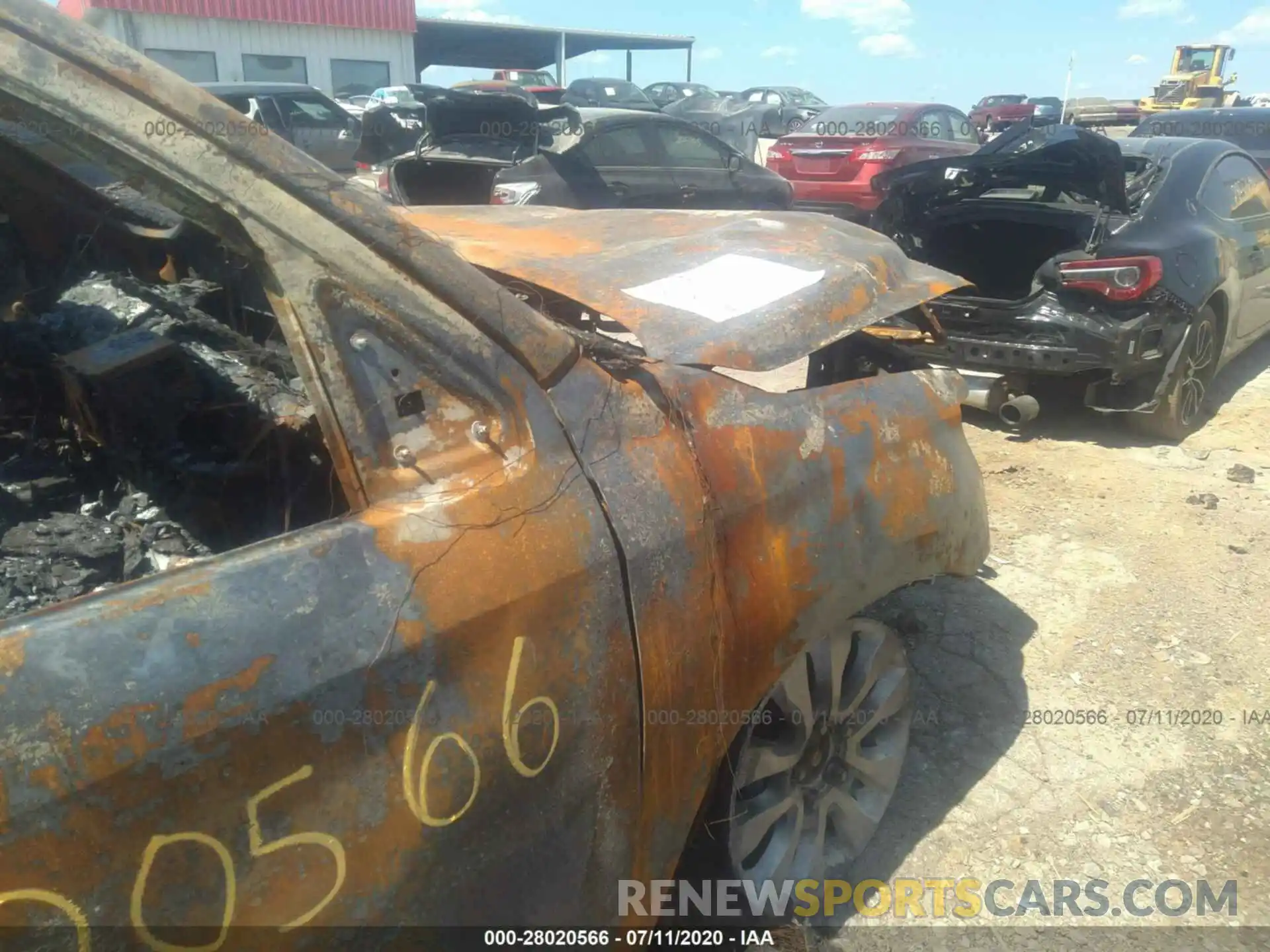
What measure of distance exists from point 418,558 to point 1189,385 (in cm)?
522

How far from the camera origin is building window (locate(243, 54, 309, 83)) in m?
22.3

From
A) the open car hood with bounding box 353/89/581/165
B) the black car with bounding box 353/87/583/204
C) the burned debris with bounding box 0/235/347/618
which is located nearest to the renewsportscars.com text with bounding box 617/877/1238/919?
the burned debris with bounding box 0/235/347/618

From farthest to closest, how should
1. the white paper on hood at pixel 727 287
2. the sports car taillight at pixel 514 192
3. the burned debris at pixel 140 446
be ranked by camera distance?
the sports car taillight at pixel 514 192, the white paper on hood at pixel 727 287, the burned debris at pixel 140 446

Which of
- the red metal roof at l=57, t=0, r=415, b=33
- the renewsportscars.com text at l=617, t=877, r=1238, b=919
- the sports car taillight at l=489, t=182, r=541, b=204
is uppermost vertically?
the red metal roof at l=57, t=0, r=415, b=33

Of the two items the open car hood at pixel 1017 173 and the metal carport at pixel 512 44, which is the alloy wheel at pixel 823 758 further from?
the metal carport at pixel 512 44

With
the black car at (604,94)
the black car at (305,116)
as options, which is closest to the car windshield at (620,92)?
the black car at (604,94)

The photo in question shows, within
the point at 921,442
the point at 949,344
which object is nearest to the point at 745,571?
the point at 921,442

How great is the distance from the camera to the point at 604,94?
2377cm

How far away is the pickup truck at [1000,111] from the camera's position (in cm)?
2525

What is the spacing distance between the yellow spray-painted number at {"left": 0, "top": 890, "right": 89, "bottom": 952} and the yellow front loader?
104ft

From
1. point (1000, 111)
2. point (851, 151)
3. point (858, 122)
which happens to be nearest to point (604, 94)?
point (1000, 111)

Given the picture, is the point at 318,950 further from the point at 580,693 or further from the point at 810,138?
the point at 810,138

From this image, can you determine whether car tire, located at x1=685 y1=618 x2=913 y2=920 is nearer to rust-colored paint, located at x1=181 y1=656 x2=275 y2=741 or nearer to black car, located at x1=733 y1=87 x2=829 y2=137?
rust-colored paint, located at x1=181 y1=656 x2=275 y2=741

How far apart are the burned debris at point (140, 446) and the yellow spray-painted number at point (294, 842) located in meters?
0.79
